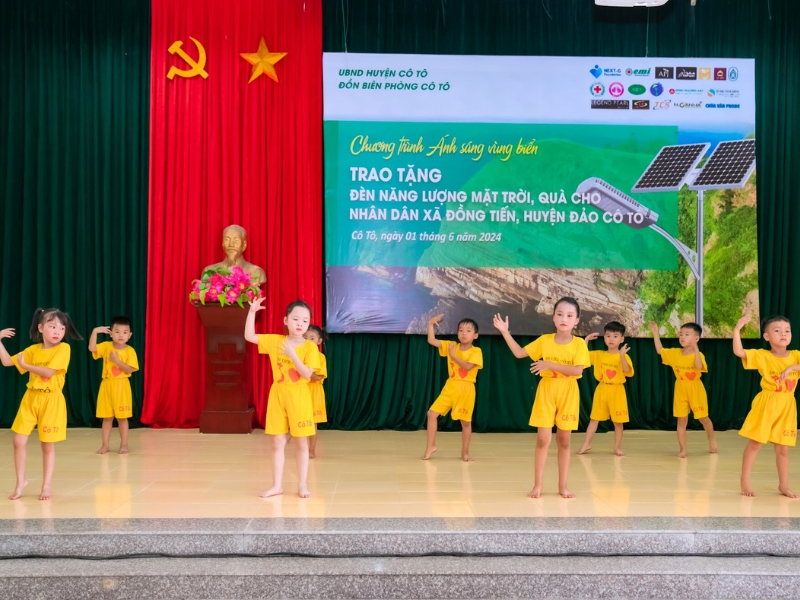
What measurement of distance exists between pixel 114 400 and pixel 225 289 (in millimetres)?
1266

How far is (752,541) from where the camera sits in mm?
3508

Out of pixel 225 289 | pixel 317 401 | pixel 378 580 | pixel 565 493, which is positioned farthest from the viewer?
pixel 225 289

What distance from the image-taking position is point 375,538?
3.45m

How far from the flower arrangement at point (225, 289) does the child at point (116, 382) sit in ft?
2.67

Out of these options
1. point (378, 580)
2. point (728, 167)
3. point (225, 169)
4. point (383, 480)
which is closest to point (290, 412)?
point (383, 480)

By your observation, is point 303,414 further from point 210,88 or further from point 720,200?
point 720,200

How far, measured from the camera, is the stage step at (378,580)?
3201 millimetres

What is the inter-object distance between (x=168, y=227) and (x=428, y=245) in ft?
7.74

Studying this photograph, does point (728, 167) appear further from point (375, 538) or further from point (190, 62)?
point (375, 538)

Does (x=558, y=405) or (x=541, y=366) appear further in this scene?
(x=558, y=405)

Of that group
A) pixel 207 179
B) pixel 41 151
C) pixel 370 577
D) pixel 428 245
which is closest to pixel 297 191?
pixel 207 179

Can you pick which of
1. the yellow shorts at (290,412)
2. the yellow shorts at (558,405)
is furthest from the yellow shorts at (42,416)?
the yellow shorts at (558,405)

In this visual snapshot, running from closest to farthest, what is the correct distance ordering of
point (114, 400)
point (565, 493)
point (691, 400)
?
point (565, 493) < point (114, 400) < point (691, 400)

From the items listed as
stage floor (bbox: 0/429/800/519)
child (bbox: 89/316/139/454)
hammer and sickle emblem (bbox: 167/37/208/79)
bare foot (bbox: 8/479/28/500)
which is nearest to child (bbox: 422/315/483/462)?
stage floor (bbox: 0/429/800/519)
